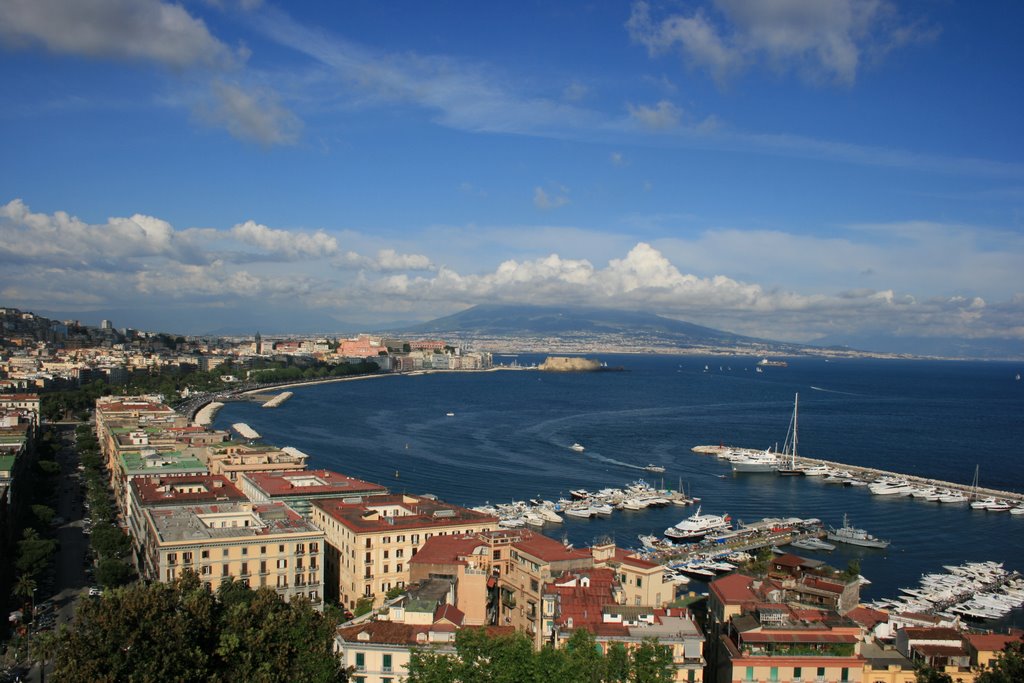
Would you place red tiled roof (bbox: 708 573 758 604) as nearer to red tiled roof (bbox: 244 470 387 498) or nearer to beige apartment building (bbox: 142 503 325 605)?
beige apartment building (bbox: 142 503 325 605)

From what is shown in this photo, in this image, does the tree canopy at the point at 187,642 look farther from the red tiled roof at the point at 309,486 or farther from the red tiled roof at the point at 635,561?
the red tiled roof at the point at 309,486

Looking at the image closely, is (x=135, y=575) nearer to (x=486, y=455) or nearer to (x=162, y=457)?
(x=162, y=457)

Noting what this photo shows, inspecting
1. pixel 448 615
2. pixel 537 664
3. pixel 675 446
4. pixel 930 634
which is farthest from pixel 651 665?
pixel 675 446

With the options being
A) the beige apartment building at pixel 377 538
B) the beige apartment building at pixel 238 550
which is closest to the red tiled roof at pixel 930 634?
the beige apartment building at pixel 377 538

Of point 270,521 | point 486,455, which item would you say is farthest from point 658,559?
point 486,455

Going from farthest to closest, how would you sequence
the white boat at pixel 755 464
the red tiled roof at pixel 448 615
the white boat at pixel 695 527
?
the white boat at pixel 755 464 < the white boat at pixel 695 527 < the red tiled roof at pixel 448 615

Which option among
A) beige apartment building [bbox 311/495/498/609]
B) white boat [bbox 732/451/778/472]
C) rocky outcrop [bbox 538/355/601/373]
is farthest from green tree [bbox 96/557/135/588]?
rocky outcrop [bbox 538/355/601/373]
